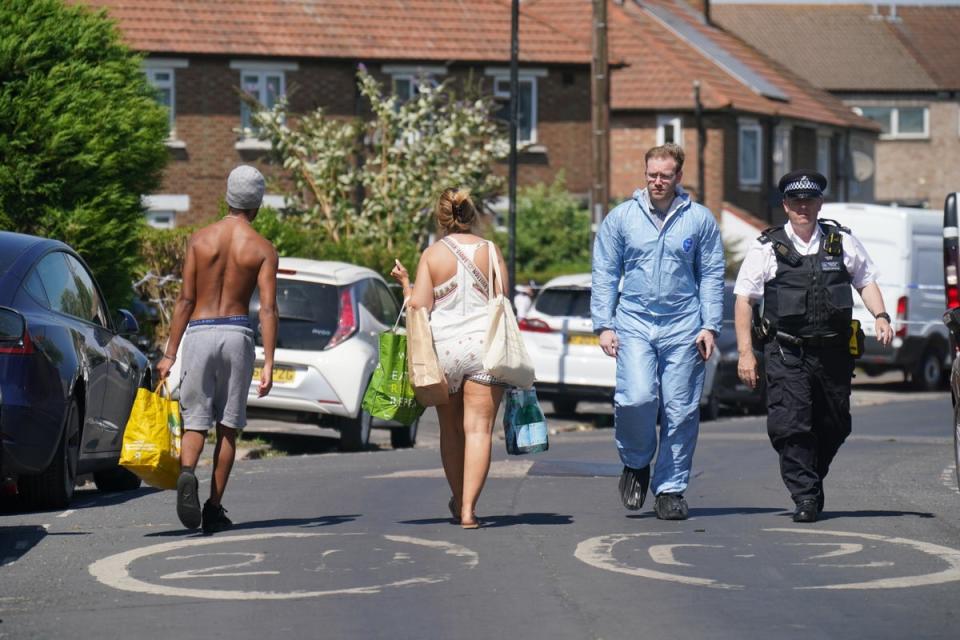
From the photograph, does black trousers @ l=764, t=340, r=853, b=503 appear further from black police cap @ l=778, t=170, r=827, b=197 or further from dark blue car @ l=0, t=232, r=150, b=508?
dark blue car @ l=0, t=232, r=150, b=508

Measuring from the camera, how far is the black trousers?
10.1 metres

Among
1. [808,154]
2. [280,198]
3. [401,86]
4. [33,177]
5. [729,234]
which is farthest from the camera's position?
[808,154]

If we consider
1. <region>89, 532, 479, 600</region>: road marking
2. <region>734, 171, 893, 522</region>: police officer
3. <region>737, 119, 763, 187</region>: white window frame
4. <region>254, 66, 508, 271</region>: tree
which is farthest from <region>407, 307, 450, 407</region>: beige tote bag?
<region>737, 119, 763, 187</region>: white window frame

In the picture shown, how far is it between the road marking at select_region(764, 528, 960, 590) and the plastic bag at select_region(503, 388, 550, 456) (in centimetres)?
124

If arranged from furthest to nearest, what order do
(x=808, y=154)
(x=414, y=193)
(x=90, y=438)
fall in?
(x=808, y=154) < (x=414, y=193) < (x=90, y=438)

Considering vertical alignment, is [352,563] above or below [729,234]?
below

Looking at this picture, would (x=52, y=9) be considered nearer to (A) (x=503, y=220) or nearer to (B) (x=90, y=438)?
(B) (x=90, y=438)

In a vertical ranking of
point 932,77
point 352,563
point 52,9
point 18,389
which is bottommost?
point 352,563

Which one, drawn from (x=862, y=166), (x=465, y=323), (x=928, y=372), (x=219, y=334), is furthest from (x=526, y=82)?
(x=219, y=334)

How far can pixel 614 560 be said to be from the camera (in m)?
8.55

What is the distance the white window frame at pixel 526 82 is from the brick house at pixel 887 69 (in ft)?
92.4

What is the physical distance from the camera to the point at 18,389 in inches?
391

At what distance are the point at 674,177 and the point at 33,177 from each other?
26.9ft

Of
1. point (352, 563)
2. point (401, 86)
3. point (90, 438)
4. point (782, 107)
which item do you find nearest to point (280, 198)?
point (401, 86)
